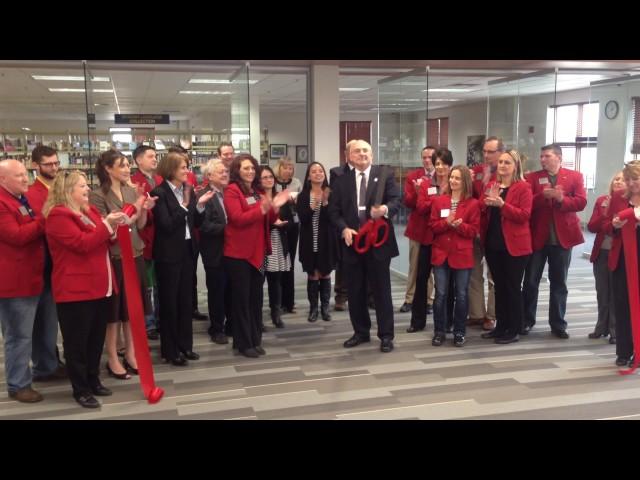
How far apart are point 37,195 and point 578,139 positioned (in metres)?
12.6

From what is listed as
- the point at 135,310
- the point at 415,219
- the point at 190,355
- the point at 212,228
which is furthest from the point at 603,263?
the point at 135,310

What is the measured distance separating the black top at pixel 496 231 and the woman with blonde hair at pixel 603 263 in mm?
780

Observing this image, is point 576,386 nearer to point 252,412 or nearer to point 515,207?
point 515,207

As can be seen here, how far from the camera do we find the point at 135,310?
3906mm

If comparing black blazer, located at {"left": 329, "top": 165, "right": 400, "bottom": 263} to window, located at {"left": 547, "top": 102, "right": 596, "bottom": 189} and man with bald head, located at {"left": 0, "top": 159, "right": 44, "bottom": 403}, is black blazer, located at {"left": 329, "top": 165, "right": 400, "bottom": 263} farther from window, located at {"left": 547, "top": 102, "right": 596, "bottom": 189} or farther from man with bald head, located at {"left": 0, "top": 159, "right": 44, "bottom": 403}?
window, located at {"left": 547, "top": 102, "right": 596, "bottom": 189}

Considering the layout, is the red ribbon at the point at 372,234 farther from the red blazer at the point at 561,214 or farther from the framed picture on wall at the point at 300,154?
the framed picture on wall at the point at 300,154

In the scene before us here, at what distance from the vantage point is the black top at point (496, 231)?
4902 mm

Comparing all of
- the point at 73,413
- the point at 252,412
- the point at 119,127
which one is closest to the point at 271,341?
the point at 252,412

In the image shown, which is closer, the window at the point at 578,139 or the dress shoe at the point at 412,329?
the dress shoe at the point at 412,329

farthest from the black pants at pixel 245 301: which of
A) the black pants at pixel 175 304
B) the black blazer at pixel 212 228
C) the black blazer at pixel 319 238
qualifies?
the black blazer at pixel 319 238

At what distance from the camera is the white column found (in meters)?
7.13

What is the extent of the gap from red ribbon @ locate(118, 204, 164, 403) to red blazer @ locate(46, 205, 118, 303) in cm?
23

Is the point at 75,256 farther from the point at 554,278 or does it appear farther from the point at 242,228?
the point at 554,278
